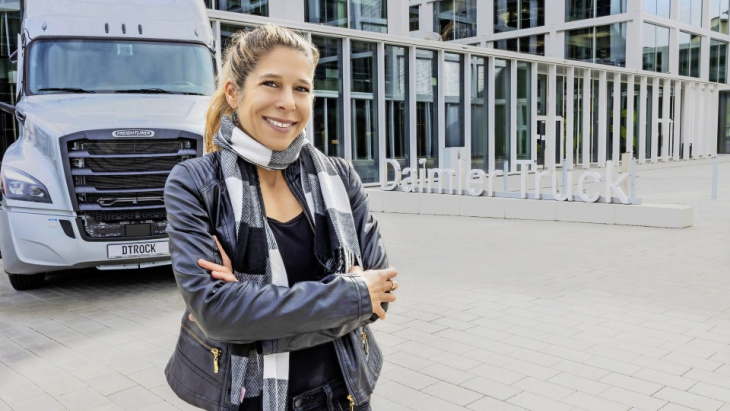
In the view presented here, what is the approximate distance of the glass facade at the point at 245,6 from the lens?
20047mm

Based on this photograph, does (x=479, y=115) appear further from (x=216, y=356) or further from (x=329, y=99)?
(x=216, y=356)

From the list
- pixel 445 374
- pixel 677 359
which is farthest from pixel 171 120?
pixel 677 359

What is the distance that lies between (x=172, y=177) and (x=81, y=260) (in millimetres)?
5460

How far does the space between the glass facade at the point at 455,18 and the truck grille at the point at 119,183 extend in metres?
35.2

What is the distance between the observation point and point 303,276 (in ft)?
6.56

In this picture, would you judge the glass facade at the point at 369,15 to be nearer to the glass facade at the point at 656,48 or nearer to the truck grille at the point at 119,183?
the truck grille at the point at 119,183

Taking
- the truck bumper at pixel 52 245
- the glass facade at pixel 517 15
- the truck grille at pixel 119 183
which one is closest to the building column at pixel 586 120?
the glass facade at pixel 517 15

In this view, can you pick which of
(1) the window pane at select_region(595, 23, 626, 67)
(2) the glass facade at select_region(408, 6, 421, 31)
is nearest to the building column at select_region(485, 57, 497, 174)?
(1) the window pane at select_region(595, 23, 626, 67)

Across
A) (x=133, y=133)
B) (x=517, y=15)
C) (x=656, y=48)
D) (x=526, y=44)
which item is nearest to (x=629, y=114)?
(x=656, y=48)

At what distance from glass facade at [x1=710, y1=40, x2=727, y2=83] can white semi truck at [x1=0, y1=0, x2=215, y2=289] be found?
46.1 m

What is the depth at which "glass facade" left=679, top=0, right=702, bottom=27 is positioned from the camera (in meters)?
40.9

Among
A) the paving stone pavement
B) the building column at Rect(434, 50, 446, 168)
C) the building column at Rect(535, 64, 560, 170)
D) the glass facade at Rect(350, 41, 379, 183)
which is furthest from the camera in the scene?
the building column at Rect(535, 64, 560, 170)

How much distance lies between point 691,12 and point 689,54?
2737mm

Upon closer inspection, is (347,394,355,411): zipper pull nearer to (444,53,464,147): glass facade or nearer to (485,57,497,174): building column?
(444,53,464,147): glass facade
